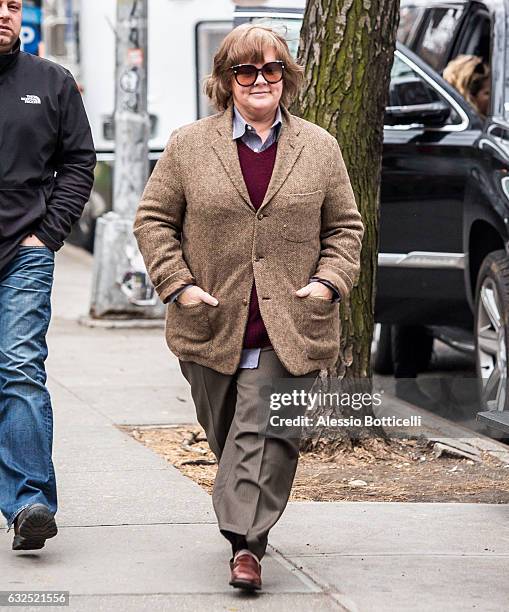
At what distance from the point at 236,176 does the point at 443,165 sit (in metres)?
3.69

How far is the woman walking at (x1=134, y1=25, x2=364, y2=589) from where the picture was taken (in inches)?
196

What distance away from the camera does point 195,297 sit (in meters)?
5.01

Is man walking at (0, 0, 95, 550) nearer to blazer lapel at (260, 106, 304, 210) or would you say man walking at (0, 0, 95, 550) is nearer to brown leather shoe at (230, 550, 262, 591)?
brown leather shoe at (230, 550, 262, 591)

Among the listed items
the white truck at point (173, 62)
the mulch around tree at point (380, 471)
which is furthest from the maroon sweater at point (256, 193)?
the white truck at point (173, 62)

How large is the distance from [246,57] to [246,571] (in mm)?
1623

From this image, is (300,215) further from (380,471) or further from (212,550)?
(380,471)

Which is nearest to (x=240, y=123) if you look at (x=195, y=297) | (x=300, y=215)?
(x=300, y=215)

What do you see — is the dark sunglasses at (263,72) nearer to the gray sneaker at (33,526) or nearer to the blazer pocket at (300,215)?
the blazer pocket at (300,215)

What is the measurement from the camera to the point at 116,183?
11828mm

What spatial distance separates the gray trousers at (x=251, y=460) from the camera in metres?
4.92

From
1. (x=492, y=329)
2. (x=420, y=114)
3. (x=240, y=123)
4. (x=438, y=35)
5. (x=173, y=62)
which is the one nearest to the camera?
(x=240, y=123)

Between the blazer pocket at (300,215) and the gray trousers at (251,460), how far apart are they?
38 cm

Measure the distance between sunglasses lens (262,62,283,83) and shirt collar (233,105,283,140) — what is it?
0.50ft

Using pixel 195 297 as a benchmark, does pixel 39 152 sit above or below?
above
